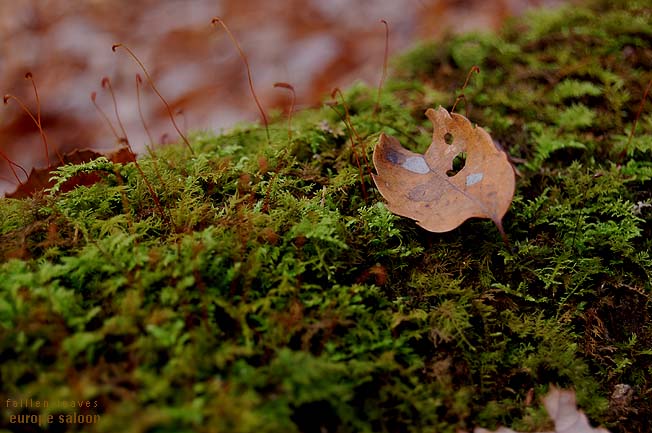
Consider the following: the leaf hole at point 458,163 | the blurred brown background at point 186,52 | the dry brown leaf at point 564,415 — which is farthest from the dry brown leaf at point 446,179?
the blurred brown background at point 186,52

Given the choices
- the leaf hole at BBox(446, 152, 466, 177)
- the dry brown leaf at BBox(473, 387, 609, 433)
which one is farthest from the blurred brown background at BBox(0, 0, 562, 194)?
the dry brown leaf at BBox(473, 387, 609, 433)

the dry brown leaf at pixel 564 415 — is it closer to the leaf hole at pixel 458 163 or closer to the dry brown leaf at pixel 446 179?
the dry brown leaf at pixel 446 179

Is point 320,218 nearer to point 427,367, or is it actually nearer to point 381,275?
point 381,275

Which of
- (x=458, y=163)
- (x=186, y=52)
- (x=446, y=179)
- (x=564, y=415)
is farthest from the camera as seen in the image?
(x=186, y=52)

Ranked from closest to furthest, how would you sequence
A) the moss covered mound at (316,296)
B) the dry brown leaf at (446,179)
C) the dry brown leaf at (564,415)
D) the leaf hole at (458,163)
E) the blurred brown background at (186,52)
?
the moss covered mound at (316,296) < the dry brown leaf at (564,415) < the dry brown leaf at (446,179) < the leaf hole at (458,163) < the blurred brown background at (186,52)

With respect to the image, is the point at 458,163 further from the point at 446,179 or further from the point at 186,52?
the point at 186,52

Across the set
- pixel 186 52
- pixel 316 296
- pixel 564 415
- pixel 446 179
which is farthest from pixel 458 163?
pixel 186 52

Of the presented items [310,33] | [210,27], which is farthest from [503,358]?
[210,27]
